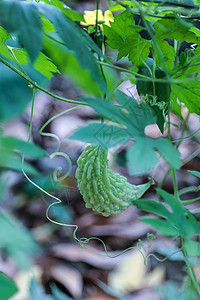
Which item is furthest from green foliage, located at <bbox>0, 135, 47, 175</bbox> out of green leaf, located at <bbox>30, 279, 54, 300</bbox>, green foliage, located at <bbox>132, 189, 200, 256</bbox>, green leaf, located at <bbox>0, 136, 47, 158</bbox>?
green leaf, located at <bbox>30, 279, 54, 300</bbox>

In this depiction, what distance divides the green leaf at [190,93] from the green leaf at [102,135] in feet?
0.60

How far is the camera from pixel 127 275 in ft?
4.54

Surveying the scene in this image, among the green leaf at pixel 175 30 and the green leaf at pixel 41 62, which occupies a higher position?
the green leaf at pixel 175 30

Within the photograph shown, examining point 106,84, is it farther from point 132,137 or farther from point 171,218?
point 171,218

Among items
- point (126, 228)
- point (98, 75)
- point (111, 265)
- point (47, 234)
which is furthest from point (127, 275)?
point (98, 75)

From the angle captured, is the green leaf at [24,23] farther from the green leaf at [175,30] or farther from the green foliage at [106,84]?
the green leaf at [175,30]

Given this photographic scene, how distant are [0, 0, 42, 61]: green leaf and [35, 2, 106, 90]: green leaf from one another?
0.03 meters

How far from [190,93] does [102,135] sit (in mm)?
217

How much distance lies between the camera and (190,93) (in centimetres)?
52

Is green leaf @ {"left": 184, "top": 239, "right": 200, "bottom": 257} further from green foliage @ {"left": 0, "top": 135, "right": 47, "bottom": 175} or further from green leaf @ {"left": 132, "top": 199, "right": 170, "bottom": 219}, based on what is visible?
green foliage @ {"left": 0, "top": 135, "right": 47, "bottom": 175}

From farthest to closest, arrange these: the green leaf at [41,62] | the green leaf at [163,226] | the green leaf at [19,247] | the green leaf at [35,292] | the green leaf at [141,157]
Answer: the green leaf at [35,292] < the green leaf at [41,62] < the green leaf at [163,226] < the green leaf at [141,157] < the green leaf at [19,247]

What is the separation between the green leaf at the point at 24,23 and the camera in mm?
314

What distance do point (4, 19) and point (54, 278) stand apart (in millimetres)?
1219

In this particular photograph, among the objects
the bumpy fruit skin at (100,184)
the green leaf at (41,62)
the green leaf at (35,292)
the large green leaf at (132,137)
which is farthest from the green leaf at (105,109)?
the green leaf at (35,292)
